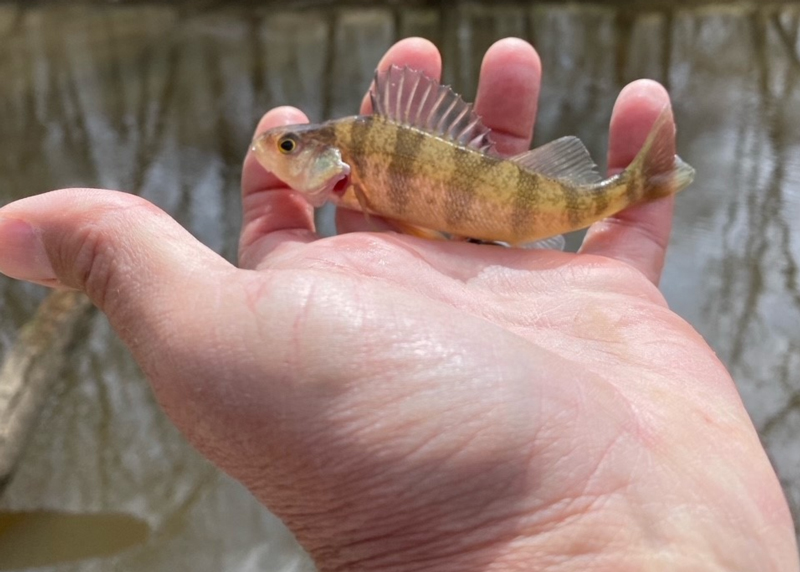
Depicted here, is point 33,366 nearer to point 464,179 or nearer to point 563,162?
point 464,179

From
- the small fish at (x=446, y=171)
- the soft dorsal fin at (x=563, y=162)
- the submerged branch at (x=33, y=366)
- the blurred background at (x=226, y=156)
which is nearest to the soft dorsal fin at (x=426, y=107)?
the small fish at (x=446, y=171)

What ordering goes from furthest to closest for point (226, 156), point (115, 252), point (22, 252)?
point (226, 156) < point (22, 252) < point (115, 252)

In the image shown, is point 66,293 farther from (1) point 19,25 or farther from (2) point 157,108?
(1) point 19,25

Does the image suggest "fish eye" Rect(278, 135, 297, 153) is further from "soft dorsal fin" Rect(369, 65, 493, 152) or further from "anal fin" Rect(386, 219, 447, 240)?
"anal fin" Rect(386, 219, 447, 240)

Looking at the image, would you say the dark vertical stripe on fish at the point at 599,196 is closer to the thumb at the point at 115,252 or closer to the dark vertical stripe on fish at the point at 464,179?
the dark vertical stripe on fish at the point at 464,179

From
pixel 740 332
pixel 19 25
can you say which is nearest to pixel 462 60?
pixel 740 332

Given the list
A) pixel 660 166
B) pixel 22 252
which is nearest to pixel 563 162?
pixel 660 166
